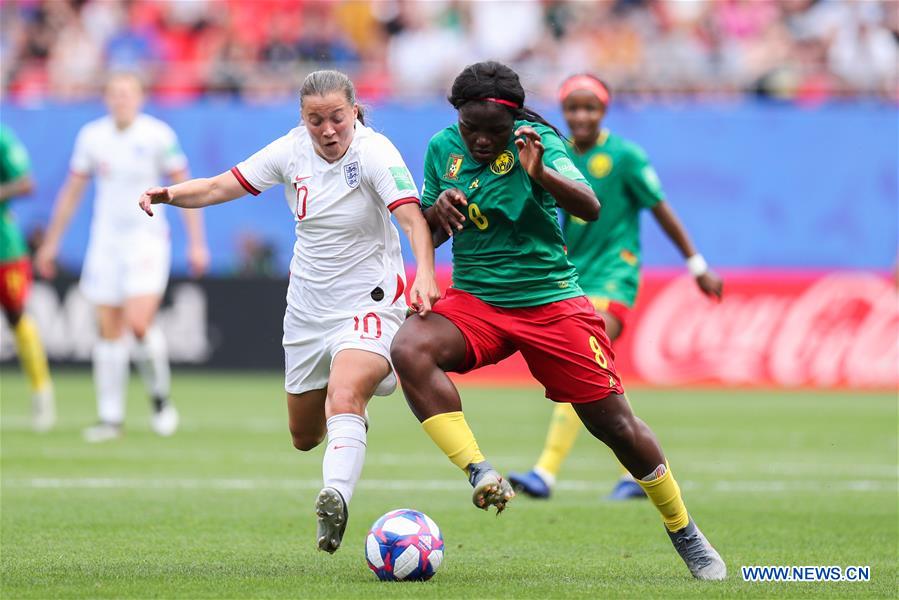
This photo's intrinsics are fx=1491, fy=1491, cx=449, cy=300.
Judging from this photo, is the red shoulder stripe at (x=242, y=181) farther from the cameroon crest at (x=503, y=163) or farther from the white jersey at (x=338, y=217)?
the cameroon crest at (x=503, y=163)

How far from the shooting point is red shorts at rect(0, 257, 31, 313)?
1316 centimetres

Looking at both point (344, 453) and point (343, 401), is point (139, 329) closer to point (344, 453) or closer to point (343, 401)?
point (343, 401)

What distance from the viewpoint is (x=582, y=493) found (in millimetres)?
9742

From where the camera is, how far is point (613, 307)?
944 cm

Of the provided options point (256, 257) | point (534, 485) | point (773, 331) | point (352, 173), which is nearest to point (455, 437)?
point (352, 173)

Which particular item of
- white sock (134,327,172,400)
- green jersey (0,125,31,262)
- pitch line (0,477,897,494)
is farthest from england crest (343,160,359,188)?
green jersey (0,125,31,262)

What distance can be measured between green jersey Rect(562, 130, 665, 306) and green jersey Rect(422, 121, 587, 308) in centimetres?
294

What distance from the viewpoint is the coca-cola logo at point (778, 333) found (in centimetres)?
1888

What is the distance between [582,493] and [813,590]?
12.3 ft

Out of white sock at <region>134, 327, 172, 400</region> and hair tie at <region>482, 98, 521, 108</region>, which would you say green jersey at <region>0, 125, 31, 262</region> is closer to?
white sock at <region>134, 327, 172, 400</region>

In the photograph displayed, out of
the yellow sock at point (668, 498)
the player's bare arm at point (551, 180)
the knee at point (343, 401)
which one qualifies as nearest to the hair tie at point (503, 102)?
the player's bare arm at point (551, 180)

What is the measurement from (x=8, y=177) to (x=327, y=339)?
715 centimetres

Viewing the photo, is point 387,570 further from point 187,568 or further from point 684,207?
point 684,207

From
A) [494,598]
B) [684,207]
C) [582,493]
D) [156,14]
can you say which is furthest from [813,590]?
[156,14]
